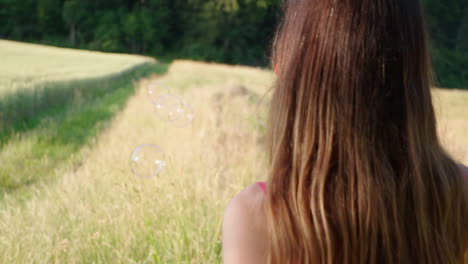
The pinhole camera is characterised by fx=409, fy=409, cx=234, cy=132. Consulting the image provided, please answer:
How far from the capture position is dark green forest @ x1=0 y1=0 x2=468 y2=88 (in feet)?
120

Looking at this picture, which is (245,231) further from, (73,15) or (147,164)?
(73,15)

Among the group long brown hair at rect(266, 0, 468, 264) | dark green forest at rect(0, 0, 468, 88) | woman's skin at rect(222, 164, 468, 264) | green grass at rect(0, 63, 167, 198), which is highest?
dark green forest at rect(0, 0, 468, 88)

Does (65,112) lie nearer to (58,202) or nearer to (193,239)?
(58,202)

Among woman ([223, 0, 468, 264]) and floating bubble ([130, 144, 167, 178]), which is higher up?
woman ([223, 0, 468, 264])

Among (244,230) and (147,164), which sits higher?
(244,230)

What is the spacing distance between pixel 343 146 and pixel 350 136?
1.3 inches

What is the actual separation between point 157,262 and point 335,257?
161cm

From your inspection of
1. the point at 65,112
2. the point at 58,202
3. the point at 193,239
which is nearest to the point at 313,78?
the point at 193,239

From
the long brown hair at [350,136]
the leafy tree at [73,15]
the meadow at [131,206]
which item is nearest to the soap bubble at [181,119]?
the meadow at [131,206]

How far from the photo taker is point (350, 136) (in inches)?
43.3

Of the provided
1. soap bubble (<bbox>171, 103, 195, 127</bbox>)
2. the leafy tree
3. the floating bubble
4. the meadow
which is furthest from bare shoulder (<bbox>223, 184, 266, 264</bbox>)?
the leafy tree

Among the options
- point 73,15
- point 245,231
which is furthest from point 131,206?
point 73,15

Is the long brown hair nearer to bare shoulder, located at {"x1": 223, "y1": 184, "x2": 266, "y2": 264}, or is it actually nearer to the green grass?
bare shoulder, located at {"x1": 223, "y1": 184, "x2": 266, "y2": 264}

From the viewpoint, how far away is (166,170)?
3.82m
